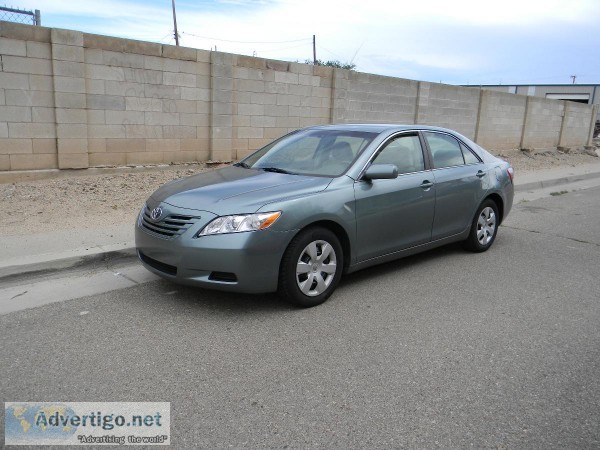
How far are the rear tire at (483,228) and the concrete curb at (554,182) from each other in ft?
21.7

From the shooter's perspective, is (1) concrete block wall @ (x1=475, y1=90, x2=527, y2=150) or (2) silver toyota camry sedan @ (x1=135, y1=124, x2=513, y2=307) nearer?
(2) silver toyota camry sedan @ (x1=135, y1=124, x2=513, y2=307)

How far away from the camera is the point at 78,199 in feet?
26.5

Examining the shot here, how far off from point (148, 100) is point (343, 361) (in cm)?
774

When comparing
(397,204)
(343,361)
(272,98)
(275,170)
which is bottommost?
(343,361)

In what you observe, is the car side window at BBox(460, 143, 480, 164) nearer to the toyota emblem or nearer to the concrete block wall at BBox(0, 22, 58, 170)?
the toyota emblem

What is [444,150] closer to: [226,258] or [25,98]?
[226,258]

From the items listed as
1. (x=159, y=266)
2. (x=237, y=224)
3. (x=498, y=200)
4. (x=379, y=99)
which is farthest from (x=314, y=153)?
(x=379, y=99)

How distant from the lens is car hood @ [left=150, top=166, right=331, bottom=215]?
14.0ft

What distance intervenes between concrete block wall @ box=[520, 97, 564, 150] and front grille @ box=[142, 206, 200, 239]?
19.9 metres

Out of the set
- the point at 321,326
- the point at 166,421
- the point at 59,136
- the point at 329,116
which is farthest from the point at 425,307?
the point at 329,116

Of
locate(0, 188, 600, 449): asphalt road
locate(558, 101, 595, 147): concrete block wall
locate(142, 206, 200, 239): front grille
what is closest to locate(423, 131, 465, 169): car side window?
locate(0, 188, 600, 449): asphalt road

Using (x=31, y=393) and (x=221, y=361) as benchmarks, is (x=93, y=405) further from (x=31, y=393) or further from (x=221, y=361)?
(x=221, y=361)

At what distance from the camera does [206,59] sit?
10516 mm

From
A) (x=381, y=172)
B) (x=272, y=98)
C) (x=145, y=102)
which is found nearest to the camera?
(x=381, y=172)
